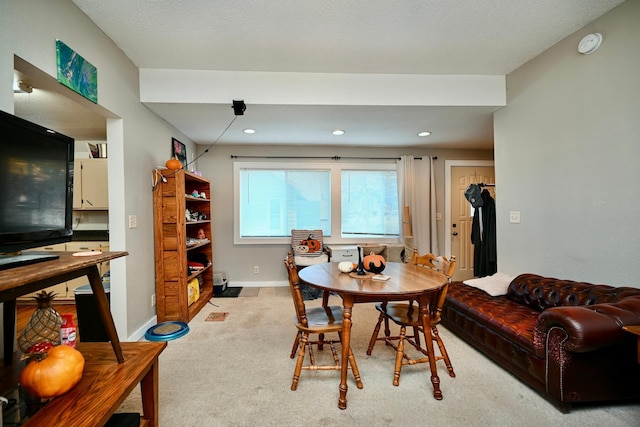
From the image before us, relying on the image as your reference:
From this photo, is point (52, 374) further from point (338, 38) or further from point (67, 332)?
point (338, 38)

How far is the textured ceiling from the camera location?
1.92 meters

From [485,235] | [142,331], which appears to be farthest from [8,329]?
[485,235]

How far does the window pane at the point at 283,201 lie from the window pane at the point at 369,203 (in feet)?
1.06

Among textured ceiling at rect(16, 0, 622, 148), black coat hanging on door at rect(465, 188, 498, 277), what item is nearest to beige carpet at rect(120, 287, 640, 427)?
black coat hanging on door at rect(465, 188, 498, 277)

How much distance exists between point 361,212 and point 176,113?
3.02 meters

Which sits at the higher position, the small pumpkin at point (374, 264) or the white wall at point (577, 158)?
the white wall at point (577, 158)

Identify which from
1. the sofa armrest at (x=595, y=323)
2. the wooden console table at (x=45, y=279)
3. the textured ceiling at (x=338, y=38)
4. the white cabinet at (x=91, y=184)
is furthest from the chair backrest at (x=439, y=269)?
the white cabinet at (x=91, y=184)

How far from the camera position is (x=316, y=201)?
15.3 ft

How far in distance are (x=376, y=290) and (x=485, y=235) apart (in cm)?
249

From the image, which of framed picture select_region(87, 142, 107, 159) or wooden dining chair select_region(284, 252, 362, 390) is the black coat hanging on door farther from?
framed picture select_region(87, 142, 107, 159)

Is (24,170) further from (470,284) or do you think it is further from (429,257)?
(470,284)

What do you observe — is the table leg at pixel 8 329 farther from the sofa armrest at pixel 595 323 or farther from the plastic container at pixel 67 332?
the sofa armrest at pixel 595 323

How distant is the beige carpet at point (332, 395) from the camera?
1.59 metres

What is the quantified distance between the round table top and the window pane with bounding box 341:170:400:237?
7.80 ft
